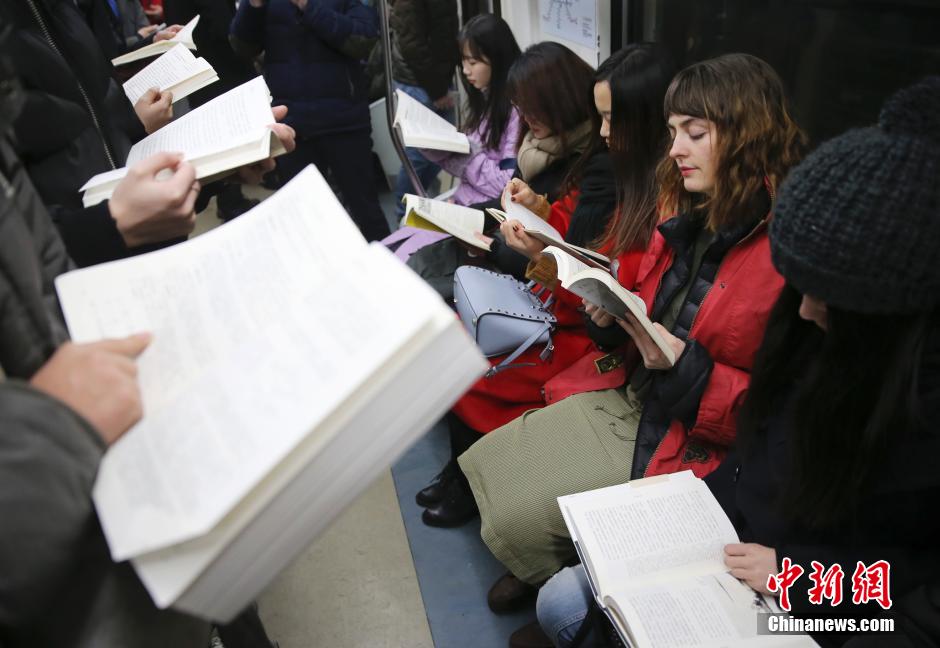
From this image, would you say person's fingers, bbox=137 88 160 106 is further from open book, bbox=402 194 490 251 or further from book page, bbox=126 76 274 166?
open book, bbox=402 194 490 251

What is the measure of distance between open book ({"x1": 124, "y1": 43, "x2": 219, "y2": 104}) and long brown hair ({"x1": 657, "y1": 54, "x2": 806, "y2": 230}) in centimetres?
118

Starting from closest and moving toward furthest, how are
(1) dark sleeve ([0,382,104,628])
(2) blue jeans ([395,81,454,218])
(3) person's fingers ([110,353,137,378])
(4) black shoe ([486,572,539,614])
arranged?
1. (1) dark sleeve ([0,382,104,628])
2. (3) person's fingers ([110,353,137,378])
3. (4) black shoe ([486,572,539,614])
4. (2) blue jeans ([395,81,454,218])

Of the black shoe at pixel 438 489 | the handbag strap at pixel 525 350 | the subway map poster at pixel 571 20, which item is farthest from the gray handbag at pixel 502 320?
the subway map poster at pixel 571 20

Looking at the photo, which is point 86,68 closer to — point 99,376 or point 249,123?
point 249,123

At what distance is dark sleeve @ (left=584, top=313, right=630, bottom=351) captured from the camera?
1.71 meters

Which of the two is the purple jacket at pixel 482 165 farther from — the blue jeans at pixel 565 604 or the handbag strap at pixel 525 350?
the blue jeans at pixel 565 604

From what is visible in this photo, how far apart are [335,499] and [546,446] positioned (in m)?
1.11

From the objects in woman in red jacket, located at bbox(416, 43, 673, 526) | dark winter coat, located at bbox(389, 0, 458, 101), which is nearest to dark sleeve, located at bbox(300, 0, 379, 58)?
dark winter coat, located at bbox(389, 0, 458, 101)

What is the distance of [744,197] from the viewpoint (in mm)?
1465

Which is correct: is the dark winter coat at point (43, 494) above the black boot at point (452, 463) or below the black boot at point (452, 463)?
above

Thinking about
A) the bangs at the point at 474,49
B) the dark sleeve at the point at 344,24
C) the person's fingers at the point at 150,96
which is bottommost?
the bangs at the point at 474,49

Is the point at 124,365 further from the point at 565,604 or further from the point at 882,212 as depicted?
the point at 565,604

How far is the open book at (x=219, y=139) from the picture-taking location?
1.11 metres

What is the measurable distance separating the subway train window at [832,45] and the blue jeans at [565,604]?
1.34 meters
